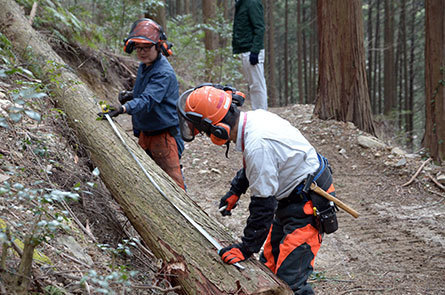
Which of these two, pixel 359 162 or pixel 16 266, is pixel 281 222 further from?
pixel 359 162

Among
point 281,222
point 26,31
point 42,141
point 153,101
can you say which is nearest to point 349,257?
point 281,222

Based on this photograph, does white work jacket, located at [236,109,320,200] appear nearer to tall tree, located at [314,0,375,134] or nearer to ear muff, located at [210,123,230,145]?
ear muff, located at [210,123,230,145]

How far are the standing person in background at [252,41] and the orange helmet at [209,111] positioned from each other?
13.9 feet

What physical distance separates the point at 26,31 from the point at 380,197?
5577 mm

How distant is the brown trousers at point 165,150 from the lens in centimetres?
445

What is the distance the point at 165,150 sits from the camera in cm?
445

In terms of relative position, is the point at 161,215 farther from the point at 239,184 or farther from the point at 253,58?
the point at 253,58

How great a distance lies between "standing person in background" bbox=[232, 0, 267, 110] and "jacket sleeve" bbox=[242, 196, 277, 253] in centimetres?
465

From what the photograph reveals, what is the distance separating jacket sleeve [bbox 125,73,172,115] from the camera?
3.84 meters

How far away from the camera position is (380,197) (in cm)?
588

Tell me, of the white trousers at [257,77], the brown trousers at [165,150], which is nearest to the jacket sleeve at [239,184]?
the brown trousers at [165,150]

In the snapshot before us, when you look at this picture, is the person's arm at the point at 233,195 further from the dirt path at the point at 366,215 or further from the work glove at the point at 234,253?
the dirt path at the point at 366,215

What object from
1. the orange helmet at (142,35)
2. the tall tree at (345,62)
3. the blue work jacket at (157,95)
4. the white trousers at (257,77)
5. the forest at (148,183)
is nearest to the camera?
the forest at (148,183)

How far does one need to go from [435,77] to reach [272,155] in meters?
6.59
